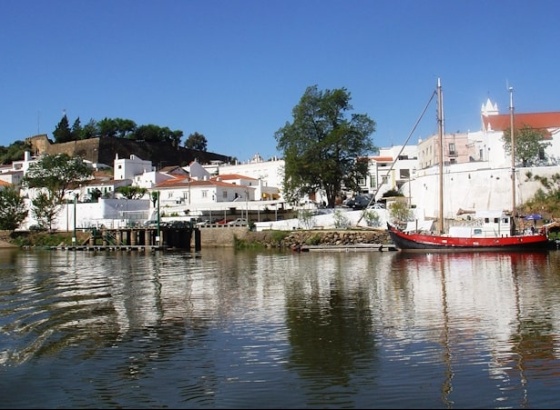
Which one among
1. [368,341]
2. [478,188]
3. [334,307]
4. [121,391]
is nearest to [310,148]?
[478,188]

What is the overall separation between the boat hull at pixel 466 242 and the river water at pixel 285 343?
16014 millimetres

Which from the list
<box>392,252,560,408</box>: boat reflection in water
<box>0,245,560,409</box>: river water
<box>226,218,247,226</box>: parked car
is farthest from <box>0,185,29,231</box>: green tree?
<box>392,252,560,408</box>: boat reflection in water

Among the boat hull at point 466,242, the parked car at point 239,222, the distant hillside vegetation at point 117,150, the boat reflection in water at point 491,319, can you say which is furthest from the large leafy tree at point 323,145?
the distant hillside vegetation at point 117,150

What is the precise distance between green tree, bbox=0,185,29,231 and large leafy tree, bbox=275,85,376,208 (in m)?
32.7

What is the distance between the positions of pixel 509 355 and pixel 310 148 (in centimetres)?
4984

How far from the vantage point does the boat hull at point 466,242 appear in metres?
44.7

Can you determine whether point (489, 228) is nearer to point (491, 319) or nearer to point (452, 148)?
point (452, 148)

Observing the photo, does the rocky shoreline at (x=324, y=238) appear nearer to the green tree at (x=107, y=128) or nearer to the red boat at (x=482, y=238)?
the red boat at (x=482, y=238)

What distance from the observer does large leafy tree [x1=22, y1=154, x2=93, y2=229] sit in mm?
75750

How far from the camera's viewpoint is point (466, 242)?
46.1 m

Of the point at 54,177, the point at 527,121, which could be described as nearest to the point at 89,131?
the point at 54,177

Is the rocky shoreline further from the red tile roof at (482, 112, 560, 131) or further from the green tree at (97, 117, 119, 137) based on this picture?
the green tree at (97, 117, 119, 137)

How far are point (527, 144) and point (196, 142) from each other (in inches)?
3158

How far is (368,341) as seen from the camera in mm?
14836
